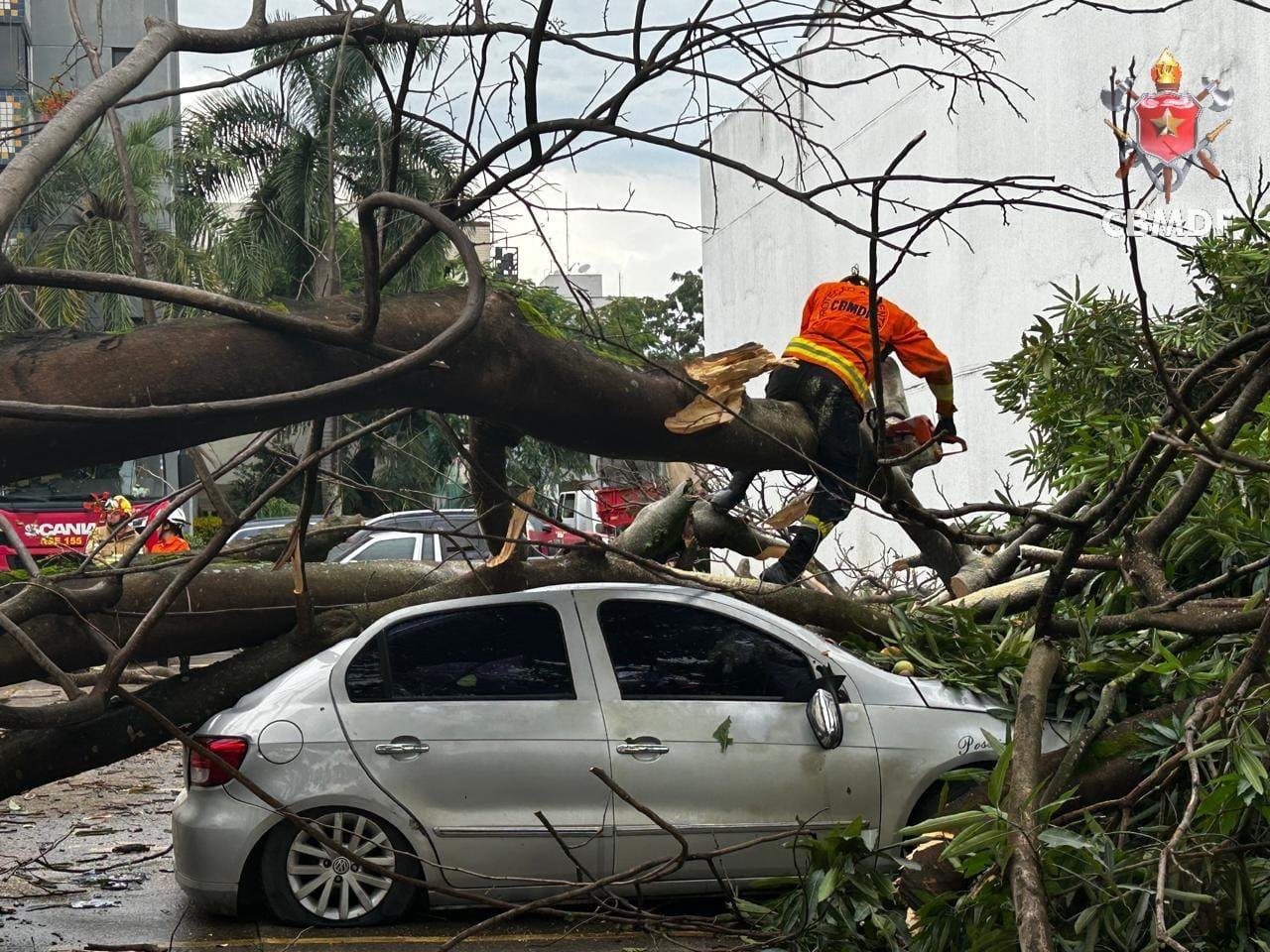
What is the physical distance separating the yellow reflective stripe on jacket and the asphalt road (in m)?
2.47

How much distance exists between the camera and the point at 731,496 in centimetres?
786

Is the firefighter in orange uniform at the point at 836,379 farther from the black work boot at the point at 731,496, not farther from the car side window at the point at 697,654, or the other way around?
the car side window at the point at 697,654

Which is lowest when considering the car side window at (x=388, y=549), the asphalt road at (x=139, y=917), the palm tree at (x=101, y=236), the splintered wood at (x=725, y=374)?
the asphalt road at (x=139, y=917)

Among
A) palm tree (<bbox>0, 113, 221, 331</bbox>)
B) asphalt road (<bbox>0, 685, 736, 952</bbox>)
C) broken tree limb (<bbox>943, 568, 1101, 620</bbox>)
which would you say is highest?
palm tree (<bbox>0, 113, 221, 331</bbox>)

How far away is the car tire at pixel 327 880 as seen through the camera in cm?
646

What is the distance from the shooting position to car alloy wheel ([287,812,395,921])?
6.46 meters

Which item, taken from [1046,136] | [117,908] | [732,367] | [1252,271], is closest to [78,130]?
[732,367]

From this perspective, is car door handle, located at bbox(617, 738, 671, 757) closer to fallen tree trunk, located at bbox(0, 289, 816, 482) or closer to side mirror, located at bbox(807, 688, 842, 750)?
side mirror, located at bbox(807, 688, 842, 750)

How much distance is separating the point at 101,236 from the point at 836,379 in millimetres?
9947

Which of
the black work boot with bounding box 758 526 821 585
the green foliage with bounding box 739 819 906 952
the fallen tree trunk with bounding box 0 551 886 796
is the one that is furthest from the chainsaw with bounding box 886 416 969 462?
the green foliage with bounding box 739 819 906 952

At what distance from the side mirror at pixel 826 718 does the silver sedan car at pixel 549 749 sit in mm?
13

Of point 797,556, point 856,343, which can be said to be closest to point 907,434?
point 856,343

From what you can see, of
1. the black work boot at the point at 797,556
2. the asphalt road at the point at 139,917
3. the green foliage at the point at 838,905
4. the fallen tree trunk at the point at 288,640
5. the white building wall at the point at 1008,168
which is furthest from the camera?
the white building wall at the point at 1008,168

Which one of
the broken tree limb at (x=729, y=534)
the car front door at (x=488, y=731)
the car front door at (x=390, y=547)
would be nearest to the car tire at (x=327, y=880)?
the car front door at (x=488, y=731)
